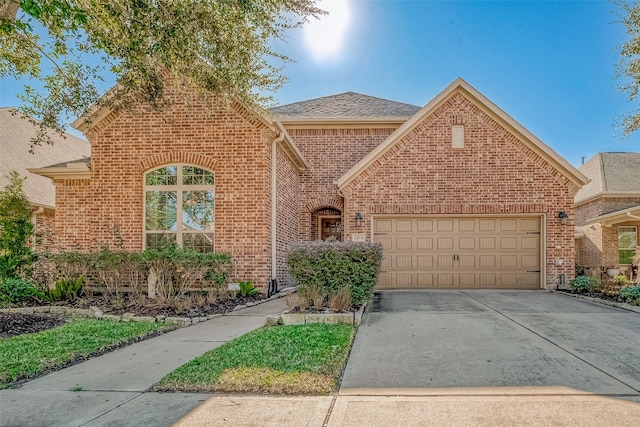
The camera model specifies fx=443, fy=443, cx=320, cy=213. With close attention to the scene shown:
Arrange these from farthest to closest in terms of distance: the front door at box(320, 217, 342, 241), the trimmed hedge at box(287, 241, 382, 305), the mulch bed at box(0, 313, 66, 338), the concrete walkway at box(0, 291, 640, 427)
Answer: the front door at box(320, 217, 342, 241) → the trimmed hedge at box(287, 241, 382, 305) → the mulch bed at box(0, 313, 66, 338) → the concrete walkway at box(0, 291, 640, 427)

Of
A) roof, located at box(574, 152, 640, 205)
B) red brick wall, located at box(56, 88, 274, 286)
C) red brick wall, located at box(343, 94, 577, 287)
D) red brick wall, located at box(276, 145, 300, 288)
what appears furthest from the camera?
roof, located at box(574, 152, 640, 205)

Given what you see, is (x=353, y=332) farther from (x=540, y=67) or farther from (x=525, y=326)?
(x=540, y=67)

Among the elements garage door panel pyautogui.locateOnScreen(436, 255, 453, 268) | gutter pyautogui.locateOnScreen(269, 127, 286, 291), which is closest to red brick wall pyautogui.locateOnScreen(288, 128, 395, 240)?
gutter pyautogui.locateOnScreen(269, 127, 286, 291)

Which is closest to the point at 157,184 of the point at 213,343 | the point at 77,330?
the point at 77,330

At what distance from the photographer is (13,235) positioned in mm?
9805

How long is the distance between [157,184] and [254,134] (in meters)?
2.85

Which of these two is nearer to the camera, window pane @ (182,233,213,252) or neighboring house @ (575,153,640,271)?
window pane @ (182,233,213,252)

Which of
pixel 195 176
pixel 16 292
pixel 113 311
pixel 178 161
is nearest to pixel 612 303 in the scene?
pixel 195 176

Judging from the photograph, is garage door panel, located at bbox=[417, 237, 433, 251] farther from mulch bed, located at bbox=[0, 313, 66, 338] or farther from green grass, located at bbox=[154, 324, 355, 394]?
mulch bed, located at bbox=[0, 313, 66, 338]

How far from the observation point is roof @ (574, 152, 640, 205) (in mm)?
18438

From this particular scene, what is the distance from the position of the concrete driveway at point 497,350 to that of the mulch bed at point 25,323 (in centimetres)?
532

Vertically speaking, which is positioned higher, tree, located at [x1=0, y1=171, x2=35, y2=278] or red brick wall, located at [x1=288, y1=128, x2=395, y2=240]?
red brick wall, located at [x1=288, y1=128, x2=395, y2=240]

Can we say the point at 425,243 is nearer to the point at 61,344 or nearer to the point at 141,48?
the point at 141,48

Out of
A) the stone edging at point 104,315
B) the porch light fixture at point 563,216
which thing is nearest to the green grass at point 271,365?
the stone edging at point 104,315
